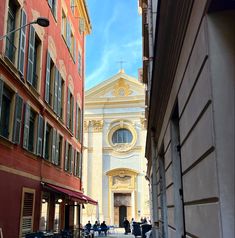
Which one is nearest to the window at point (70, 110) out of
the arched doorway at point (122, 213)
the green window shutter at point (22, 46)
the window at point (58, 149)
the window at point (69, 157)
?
the window at point (69, 157)

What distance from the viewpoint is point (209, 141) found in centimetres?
345

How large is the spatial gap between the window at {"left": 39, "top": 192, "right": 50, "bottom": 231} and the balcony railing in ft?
22.0

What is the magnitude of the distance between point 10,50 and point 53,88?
19.8ft

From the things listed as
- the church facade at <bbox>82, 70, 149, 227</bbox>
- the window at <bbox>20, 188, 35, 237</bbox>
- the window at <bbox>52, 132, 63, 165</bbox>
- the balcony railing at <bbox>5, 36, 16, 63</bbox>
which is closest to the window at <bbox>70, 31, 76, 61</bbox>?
the window at <bbox>52, 132, 63, 165</bbox>

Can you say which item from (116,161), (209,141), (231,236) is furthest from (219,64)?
(116,161)

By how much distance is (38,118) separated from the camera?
1630 centimetres

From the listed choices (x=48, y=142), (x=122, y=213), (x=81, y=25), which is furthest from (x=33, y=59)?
(x=122, y=213)

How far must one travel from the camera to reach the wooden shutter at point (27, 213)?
556 inches

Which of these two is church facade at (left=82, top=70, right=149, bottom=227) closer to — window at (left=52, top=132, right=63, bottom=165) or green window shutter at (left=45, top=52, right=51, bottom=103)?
window at (left=52, top=132, right=63, bottom=165)

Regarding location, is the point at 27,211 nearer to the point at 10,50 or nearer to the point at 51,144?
the point at 51,144

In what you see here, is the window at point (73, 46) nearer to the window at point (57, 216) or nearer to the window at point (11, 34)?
the window at point (57, 216)

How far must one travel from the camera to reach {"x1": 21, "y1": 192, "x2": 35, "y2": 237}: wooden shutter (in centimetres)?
1413

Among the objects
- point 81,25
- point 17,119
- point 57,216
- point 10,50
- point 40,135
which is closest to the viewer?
point 10,50

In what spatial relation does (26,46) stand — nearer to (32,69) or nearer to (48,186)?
(32,69)
